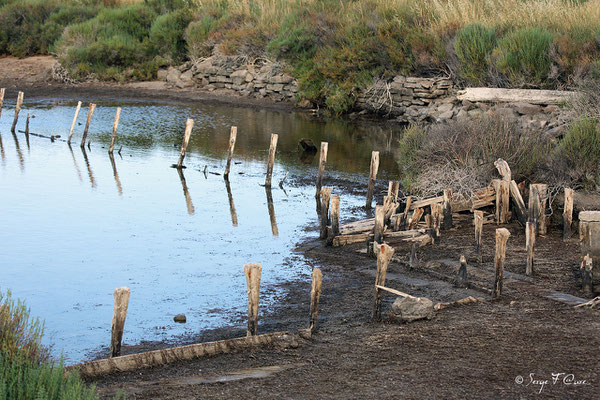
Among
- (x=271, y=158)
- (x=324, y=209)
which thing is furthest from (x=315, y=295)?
(x=271, y=158)

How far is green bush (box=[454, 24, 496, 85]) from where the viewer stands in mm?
26688

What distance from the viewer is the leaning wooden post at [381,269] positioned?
8891mm

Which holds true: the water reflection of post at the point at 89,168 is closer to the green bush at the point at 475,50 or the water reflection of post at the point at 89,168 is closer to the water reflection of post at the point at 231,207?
the water reflection of post at the point at 231,207

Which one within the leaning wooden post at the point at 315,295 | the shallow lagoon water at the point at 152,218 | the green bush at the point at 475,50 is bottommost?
the shallow lagoon water at the point at 152,218

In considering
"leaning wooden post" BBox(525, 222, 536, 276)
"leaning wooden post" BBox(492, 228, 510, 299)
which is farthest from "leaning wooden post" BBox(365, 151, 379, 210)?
"leaning wooden post" BBox(492, 228, 510, 299)

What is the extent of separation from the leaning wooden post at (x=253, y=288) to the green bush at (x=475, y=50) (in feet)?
65.5

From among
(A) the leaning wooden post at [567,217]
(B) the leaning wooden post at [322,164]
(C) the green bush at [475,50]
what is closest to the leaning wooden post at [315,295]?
(A) the leaning wooden post at [567,217]

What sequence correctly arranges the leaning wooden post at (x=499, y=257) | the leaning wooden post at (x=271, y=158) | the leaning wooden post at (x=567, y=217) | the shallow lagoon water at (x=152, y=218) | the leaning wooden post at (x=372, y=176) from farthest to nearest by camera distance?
1. the leaning wooden post at (x=271, y=158)
2. the leaning wooden post at (x=372, y=176)
3. the leaning wooden post at (x=567, y=217)
4. the shallow lagoon water at (x=152, y=218)
5. the leaning wooden post at (x=499, y=257)

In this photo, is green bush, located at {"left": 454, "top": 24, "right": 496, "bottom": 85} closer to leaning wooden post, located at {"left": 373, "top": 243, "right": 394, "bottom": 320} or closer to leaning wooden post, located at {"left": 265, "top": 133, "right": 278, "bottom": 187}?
leaning wooden post, located at {"left": 265, "top": 133, "right": 278, "bottom": 187}

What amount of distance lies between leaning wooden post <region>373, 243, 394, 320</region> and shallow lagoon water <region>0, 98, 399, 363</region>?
2.10 meters

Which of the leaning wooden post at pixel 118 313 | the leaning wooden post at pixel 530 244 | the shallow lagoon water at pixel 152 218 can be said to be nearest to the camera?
the leaning wooden post at pixel 118 313

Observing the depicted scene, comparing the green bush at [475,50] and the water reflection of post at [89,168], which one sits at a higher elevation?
the green bush at [475,50]

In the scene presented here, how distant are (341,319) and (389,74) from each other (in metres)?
22.8

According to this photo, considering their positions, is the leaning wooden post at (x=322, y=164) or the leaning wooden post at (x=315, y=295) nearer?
the leaning wooden post at (x=315, y=295)
